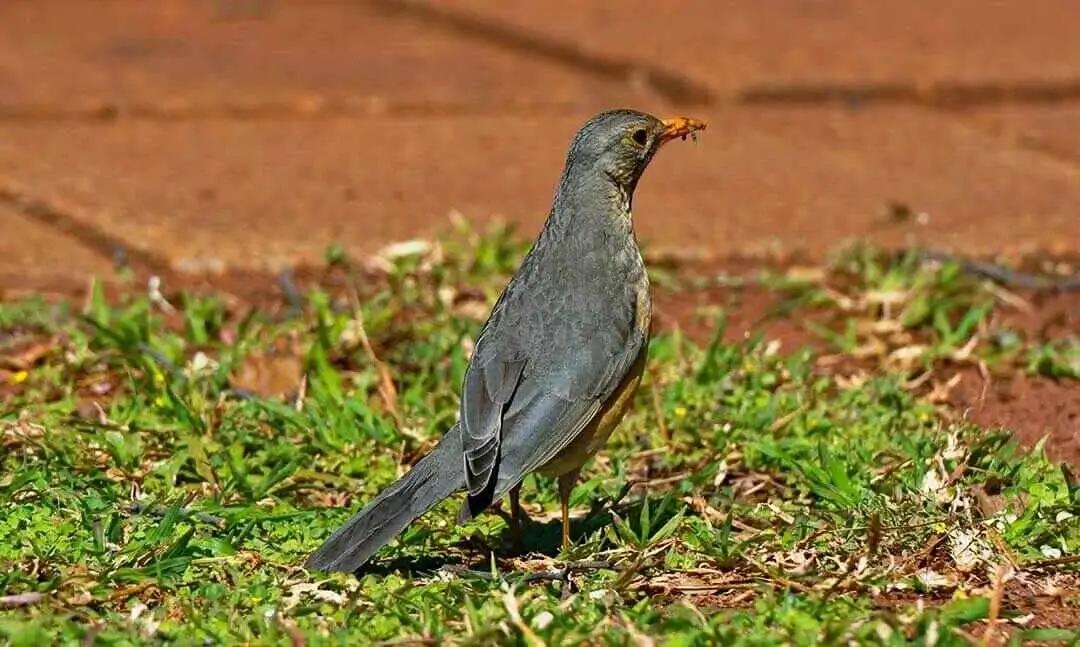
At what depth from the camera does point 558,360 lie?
4488 mm

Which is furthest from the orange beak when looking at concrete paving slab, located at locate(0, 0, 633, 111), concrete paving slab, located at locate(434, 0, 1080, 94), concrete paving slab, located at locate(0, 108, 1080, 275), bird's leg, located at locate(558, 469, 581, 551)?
concrete paving slab, located at locate(434, 0, 1080, 94)

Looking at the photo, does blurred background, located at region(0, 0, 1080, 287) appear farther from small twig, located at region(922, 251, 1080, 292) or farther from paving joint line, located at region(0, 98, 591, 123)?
small twig, located at region(922, 251, 1080, 292)

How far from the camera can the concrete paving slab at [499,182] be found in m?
6.75

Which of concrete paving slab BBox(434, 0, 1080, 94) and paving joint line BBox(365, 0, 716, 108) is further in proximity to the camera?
concrete paving slab BBox(434, 0, 1080, 94)

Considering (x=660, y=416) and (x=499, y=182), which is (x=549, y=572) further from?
(x=499, y=182)

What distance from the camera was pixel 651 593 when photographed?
13.6 feet

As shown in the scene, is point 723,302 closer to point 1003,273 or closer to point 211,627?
point 1003,273

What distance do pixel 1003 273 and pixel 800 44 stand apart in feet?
10.6

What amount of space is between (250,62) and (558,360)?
481 cm

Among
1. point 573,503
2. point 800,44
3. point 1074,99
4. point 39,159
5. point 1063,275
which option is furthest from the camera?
point 800,44

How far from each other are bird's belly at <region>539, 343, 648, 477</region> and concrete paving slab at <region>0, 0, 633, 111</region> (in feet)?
12.5

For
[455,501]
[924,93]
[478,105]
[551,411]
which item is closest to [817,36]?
[924,93]

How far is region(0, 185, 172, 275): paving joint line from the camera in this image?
6398 mm

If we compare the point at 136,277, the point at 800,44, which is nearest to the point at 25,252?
the point at 136,277
